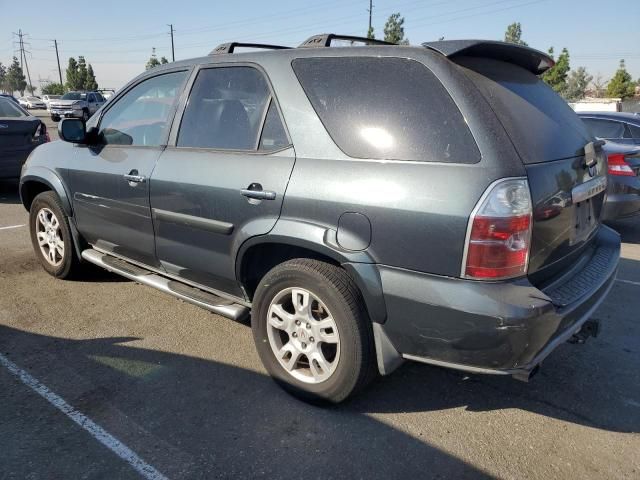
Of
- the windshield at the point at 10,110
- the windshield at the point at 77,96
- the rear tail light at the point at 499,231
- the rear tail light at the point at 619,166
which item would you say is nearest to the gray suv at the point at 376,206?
the rear tail light at the point at 499,231

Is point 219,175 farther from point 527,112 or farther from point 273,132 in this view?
point 527,112

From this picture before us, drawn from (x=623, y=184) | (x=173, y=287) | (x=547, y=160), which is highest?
(x=547, y=160)

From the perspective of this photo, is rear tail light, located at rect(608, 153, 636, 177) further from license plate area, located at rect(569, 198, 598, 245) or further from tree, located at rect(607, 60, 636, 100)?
tree, located at rect(607, 60, 636, 100)

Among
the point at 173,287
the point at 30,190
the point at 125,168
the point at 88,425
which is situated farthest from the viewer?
the point at 30,190

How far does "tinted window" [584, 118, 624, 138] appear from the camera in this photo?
8.11 m

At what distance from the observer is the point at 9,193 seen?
9609mm

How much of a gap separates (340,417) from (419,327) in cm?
77

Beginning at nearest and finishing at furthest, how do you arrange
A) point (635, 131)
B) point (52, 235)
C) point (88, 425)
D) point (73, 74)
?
point (88, 425), point (52, 235), point (635, 131), point (73, 74)

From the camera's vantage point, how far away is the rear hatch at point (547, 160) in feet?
7.82

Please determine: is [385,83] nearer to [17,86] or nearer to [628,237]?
[628,237]

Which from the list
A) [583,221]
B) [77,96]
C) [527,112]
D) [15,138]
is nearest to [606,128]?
[583,221]

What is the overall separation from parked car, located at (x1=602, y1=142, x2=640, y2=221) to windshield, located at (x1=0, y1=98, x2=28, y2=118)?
9.42m

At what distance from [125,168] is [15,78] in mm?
117772

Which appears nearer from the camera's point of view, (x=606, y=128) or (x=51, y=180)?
(x=51, y=180)
